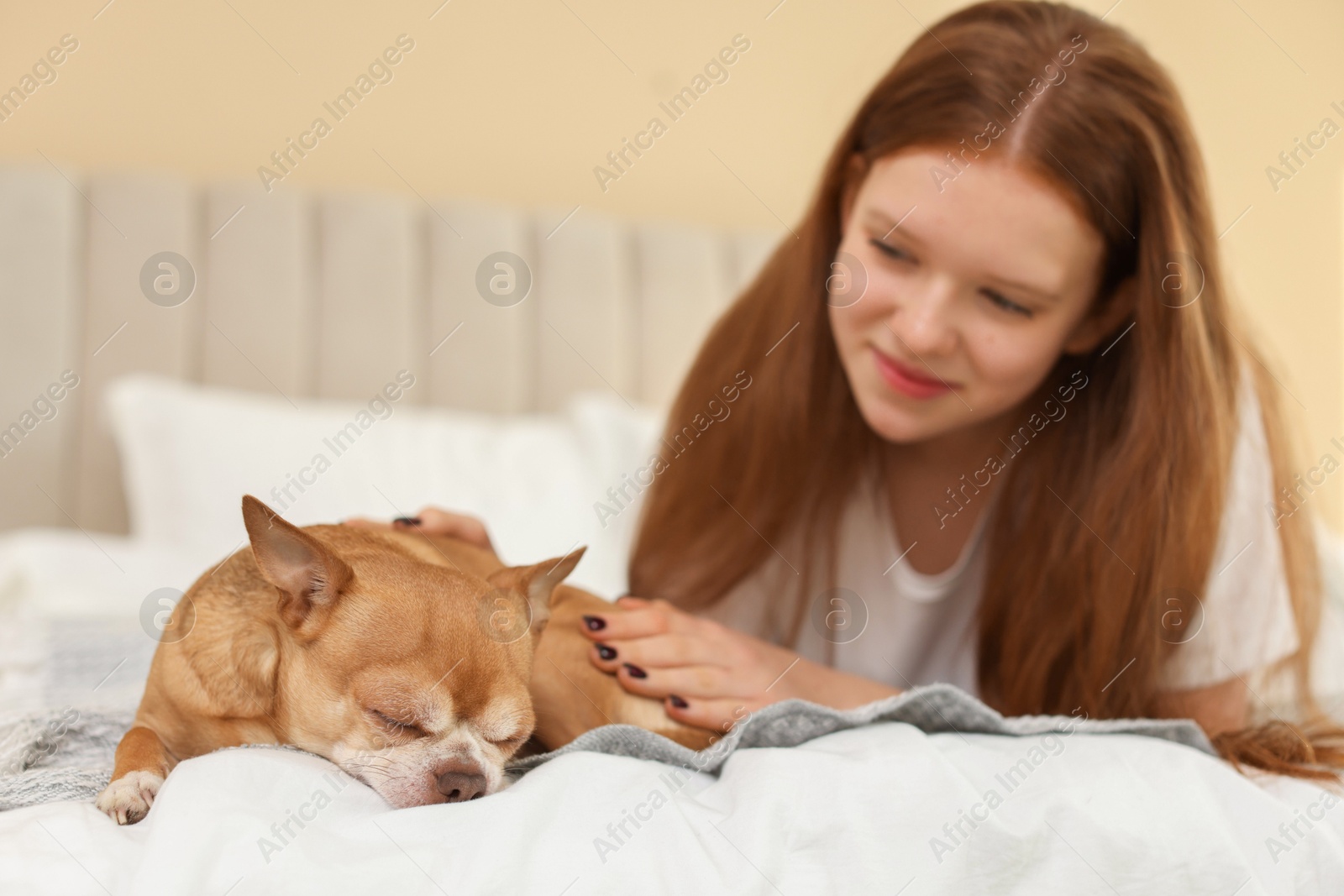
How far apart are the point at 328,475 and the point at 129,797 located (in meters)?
1.51

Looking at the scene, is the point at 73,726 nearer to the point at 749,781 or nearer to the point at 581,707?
the point at 581,707

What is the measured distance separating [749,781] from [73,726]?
2.69 ft

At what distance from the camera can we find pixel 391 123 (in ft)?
9.76

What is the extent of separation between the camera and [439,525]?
1.47 meters

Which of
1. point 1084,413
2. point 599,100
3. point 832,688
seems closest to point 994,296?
point 1084,413

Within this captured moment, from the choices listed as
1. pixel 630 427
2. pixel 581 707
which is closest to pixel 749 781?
pixel 581 707

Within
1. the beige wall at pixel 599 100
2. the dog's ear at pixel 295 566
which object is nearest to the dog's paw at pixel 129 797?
the dog's ear at pixel 295 566

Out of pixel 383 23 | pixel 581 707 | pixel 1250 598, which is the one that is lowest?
pixel 581 707

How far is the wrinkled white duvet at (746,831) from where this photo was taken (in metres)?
0.86

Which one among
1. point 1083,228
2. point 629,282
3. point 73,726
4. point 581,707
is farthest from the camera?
point 629,282

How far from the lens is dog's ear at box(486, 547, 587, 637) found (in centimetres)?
117

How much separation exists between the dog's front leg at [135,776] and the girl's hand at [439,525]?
0.36 meters

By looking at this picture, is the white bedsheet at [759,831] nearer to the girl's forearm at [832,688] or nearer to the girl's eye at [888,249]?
the girl's forearm at [832,688]

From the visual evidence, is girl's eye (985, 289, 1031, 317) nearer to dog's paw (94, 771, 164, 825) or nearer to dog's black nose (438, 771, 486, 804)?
dog's black nose (438, 771, 486, 804)
